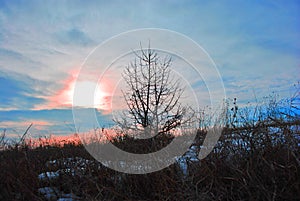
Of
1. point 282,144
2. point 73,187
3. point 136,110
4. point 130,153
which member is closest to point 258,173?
point 282,144

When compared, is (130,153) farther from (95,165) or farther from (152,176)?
(152,176)

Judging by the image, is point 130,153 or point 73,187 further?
point 130,153

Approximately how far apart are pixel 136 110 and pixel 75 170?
31.6 feet

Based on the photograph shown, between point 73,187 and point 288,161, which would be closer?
point 288,161

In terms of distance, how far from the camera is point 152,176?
4512mm

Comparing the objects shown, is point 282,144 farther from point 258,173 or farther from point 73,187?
point 73,187

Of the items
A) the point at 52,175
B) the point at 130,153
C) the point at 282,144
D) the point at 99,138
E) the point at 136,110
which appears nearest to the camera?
the point at 282,144

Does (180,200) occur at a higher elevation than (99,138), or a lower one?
lower

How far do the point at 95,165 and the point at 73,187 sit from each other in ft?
2.73

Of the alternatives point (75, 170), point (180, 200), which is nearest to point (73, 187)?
point (75, 170)

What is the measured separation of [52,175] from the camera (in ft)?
16.8

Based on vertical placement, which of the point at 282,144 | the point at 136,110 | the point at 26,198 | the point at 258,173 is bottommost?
the point at 26,198

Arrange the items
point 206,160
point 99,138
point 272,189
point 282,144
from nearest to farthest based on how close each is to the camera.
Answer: point 272,189 → point 282,144 → point 206,160 → point 99,138

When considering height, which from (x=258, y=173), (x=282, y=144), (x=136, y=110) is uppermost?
(x=136, y=110)
